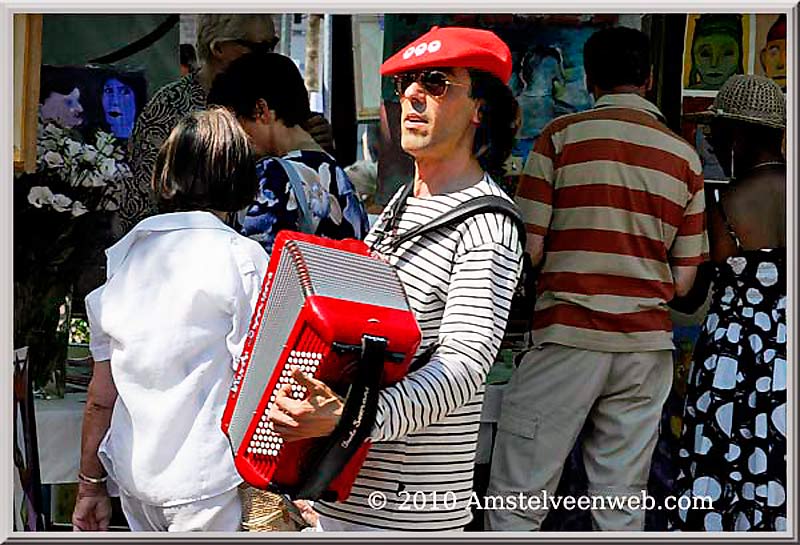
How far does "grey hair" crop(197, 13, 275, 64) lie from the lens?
174 inches

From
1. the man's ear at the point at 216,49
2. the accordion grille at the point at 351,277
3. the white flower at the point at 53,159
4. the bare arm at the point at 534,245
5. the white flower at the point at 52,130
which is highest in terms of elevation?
the man's ear at the point at 216,49

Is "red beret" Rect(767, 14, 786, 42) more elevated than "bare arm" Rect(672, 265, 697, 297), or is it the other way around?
"red beret" Rect(767, 14, 786, 42)

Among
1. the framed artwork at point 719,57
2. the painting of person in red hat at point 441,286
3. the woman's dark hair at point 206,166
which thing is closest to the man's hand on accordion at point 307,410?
the painting of person in red hat at point 441,286

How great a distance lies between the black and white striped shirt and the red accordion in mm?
76

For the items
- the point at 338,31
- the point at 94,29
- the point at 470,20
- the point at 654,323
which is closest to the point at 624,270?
the point at 654,323

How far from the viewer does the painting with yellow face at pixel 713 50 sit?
4582 mm

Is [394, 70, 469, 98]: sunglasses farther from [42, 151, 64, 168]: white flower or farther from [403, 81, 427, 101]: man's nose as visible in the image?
[42, 151, 64, 168]: white flower

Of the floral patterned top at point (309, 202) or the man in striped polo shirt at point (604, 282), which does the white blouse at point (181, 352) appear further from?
the man in striped polo shirt at point (604, 282)

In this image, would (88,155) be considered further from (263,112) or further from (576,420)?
(576,420)

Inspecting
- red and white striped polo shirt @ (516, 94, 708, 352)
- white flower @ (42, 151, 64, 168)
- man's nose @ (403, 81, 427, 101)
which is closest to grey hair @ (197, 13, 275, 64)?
white flower @ (42, 151, 64, 168)

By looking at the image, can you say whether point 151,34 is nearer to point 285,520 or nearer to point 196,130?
point 196,130

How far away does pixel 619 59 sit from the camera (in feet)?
14.9

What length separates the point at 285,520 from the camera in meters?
3.63

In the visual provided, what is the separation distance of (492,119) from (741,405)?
1602mm
